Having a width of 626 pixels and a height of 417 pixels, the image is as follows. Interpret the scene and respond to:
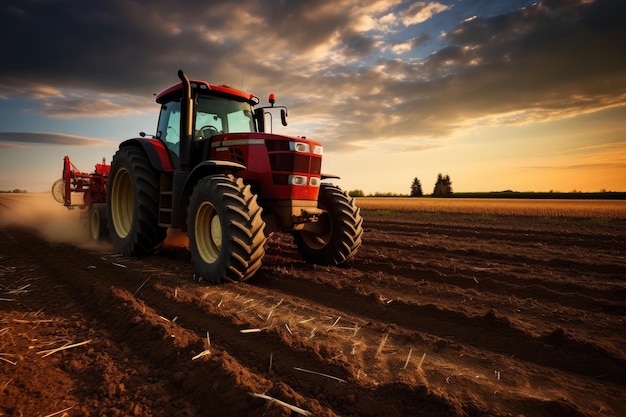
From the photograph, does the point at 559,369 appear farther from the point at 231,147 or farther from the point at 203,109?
the point at 203,109

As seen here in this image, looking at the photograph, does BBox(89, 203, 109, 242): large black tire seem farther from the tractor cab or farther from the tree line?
the tree line

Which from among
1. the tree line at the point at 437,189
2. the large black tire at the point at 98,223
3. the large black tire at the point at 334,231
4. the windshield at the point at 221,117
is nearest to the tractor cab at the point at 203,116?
the windshield at the point at 221,117

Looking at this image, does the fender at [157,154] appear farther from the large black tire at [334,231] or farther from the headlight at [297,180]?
the large black tire at [334,231]

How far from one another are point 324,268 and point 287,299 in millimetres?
1702

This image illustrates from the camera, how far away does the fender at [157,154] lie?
21.4 ft

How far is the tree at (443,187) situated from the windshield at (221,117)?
177ft

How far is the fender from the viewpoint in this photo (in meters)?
6.52

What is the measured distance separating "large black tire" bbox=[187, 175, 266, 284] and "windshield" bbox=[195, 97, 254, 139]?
154cm

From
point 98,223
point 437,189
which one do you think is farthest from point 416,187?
point 98,223

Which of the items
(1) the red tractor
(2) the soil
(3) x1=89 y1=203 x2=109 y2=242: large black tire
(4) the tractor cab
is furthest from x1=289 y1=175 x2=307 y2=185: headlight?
(3) x1=89 y1=203 x2=109 y2=242: large black tire

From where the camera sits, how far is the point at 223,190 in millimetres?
4840

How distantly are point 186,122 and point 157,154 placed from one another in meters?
1.03

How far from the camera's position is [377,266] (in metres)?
6.27

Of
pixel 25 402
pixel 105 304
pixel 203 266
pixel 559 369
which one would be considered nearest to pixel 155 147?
pixel 203 266
